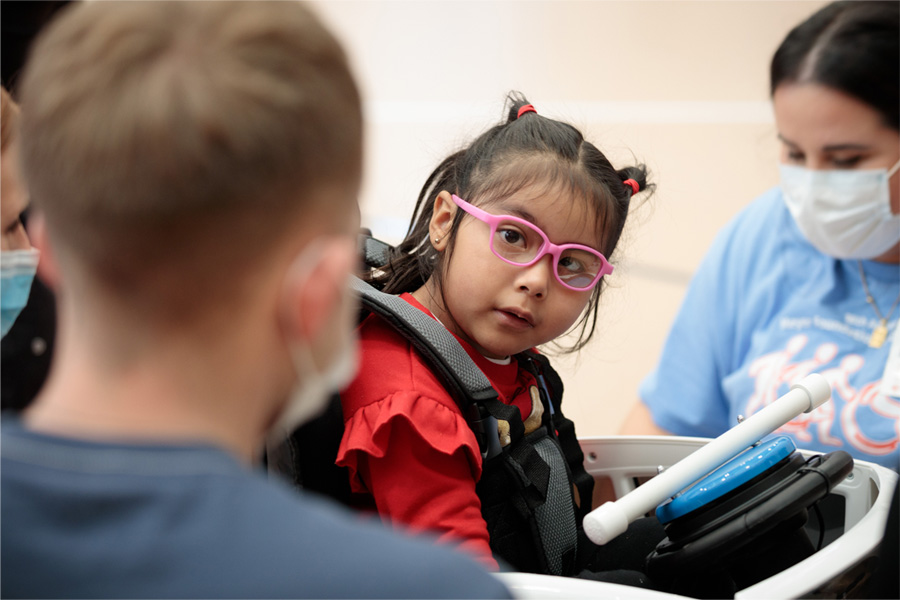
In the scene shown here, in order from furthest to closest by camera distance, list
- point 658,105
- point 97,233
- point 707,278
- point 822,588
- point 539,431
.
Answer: point 658,105 → point 707,278 → point 539,431 → point 822,588 → point 97,233

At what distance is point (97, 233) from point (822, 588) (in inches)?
28.6

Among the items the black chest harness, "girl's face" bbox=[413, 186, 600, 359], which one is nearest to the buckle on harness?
the black chest harness

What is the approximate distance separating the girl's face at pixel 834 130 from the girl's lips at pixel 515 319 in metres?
0.61

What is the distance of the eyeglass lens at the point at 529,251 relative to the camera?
1085 millimetres

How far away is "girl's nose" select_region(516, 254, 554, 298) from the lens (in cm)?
107

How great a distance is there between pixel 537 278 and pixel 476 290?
0.08 metres

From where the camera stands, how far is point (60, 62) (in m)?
0.50

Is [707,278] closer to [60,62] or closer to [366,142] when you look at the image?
[366,142]

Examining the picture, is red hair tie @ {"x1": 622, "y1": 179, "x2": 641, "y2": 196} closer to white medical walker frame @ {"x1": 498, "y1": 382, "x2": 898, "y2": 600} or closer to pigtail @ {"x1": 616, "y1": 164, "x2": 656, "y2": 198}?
pigtail @ {"x1": 616, "y1": 164, "x2": 656, "y2": 198}

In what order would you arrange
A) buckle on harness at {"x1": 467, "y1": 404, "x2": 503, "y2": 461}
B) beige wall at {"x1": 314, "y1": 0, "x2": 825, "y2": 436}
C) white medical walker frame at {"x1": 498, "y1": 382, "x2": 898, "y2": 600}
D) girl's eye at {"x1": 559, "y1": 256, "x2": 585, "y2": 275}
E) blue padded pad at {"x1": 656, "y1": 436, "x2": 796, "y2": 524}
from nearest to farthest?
white medical walker frame at {"x1": 498, "y1": 382, "x2": 898, "y2": 600}
blue padded pad at {"x1": 656, "y1": 436, "x2": 796, "y2": 524}
buckle on harness at {"x1": 467, "y1": 404, "x2": 503, "y2": 461}
girl's eye at {"x1": 559, "y1": 256, "x2": 585, "y2": 275}
beige wall at {"x1": 314, "y1": 0, "x2": 825, "y2": 436}

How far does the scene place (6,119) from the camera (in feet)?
3.94

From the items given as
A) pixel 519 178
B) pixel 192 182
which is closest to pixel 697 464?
pixel 519 178

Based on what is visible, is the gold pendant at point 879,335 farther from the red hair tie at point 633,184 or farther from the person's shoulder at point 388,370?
the person's shoulder at point 388,370

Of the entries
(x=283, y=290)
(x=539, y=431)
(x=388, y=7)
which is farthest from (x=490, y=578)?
(x=388, y=7)
